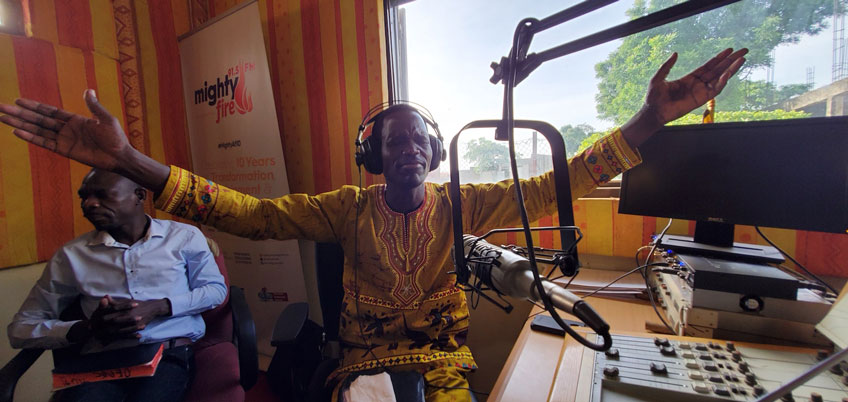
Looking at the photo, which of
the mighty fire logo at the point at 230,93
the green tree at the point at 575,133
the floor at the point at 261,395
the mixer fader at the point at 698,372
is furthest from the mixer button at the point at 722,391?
the mighty fire logo at the point at 230,93

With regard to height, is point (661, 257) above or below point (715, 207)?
below

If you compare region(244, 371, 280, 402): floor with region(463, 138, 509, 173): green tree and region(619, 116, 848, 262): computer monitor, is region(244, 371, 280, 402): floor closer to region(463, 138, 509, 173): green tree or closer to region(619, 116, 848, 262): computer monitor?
region(463, 138, 509, 173): green tree

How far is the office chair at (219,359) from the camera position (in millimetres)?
1040

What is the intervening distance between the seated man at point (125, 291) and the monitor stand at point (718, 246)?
177 centimetres

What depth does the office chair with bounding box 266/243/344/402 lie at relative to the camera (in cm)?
99

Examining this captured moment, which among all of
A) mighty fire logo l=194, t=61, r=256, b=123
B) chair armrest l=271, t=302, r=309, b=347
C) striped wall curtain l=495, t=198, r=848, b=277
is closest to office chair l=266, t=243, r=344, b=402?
chair armrest l=271, t=302, r=309, b=347

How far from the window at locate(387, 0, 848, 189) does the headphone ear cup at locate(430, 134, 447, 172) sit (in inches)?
3.0

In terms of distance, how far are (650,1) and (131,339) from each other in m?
2.46

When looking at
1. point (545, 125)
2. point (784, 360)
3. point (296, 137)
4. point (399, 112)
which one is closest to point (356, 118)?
point (296, 137)

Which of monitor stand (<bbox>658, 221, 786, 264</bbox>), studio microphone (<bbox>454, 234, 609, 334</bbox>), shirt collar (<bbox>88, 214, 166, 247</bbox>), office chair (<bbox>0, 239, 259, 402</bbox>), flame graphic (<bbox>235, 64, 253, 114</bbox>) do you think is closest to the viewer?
studio microphone (<bbox>454, 234, 609, 334</bbox>)

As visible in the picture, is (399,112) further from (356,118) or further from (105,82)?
(105,82)

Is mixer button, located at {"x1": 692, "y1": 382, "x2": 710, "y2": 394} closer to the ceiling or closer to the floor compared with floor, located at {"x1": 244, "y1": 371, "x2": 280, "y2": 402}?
closer to the ceiling

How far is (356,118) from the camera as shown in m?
1.87

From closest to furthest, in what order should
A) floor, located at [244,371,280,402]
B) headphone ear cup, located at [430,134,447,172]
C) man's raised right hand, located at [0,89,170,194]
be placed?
man's raised right hand, located at [0,89,170,194], headphone ear cup, located at [430,134,447,172], floor, located at [244,371,280,402]
